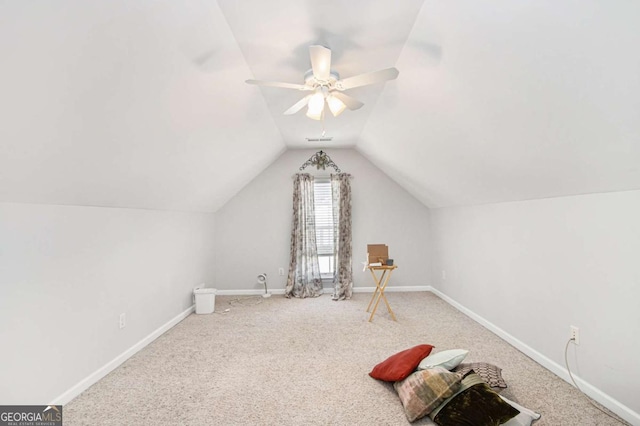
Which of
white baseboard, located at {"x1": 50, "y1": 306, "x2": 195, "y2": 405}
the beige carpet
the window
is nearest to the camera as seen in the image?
the beige carpet

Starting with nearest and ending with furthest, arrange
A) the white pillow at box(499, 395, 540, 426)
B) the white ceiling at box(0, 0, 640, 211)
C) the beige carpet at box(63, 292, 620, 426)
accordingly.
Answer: the white ceiling at box(0, 0, 640, 211) < the white pillow at box(499, 395, 540, 426) < the beige carpet at box(63, 292, 620, 426)

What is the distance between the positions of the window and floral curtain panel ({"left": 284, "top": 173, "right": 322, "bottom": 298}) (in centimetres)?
14

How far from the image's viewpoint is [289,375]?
248 cm

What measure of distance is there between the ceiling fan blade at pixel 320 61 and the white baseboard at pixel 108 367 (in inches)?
110

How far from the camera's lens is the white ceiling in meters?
1.26

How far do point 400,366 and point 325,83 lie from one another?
7.12 feet

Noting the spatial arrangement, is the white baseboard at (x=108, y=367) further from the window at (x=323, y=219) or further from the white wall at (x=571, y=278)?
the white wall at (x=571, y=278)

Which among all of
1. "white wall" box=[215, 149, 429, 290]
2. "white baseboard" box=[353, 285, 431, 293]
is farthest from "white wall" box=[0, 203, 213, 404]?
"white baseboard" box=[353, 285, 431, 293]

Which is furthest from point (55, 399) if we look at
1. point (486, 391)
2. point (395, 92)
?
point (395, 92)

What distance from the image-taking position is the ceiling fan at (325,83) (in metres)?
1.87

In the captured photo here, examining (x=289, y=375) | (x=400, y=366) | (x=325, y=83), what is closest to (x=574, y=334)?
(x=400, y=366)

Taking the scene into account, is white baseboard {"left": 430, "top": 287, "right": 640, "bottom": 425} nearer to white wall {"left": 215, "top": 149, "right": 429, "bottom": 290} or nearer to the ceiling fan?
white wall {"left": 215, "top": 149, "right": 429, "bottom": 290}

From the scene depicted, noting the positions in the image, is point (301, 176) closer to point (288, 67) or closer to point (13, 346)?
point (288, 67)

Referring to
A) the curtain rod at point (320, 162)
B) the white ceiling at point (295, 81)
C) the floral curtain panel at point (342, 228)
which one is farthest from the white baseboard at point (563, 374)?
the curtain rod at point (320, 162)
